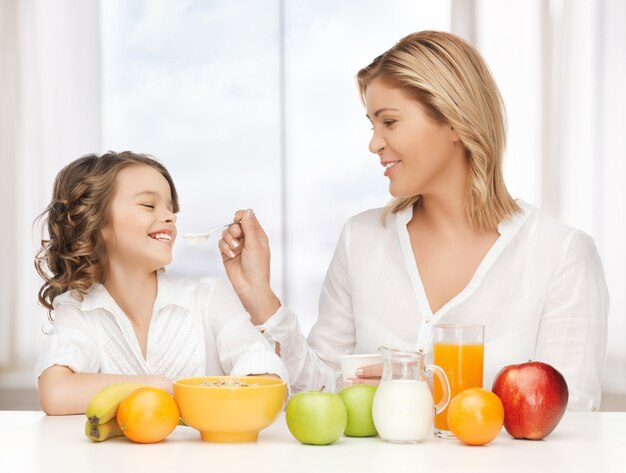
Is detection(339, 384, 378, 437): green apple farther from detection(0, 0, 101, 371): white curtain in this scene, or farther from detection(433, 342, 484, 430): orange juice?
detection(0, 0, 101, 371): white curtain

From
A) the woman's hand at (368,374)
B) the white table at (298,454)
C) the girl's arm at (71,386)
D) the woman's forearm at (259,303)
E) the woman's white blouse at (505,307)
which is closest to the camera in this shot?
the white table at (298,454)

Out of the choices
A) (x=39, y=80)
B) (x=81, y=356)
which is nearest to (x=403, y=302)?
(x=81, y=356)

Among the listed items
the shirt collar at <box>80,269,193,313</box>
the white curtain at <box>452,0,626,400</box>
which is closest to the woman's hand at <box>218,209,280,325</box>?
the shirt collar at <box>80,269,193,313</box>

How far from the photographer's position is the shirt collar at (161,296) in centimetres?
215

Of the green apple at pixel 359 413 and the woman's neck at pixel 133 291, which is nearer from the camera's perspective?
the green apple at pixel 359 413

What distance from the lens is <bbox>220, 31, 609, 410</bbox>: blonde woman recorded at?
2111 mm

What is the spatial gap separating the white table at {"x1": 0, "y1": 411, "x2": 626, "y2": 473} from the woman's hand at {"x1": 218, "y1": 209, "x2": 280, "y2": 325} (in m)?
0.79

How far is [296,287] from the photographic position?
13.4 ft

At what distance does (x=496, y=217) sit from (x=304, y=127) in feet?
6.59

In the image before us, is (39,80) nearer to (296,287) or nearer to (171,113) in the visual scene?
(171,113)

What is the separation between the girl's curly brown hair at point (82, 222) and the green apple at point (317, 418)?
1.05 metres

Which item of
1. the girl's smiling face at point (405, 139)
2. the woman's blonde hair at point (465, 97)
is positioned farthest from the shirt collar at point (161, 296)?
the woman's blonde hair at point (465, 97)

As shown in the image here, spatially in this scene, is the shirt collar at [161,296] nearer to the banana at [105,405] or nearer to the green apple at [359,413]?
the banana at [105,405]

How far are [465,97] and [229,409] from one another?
1.14 m
